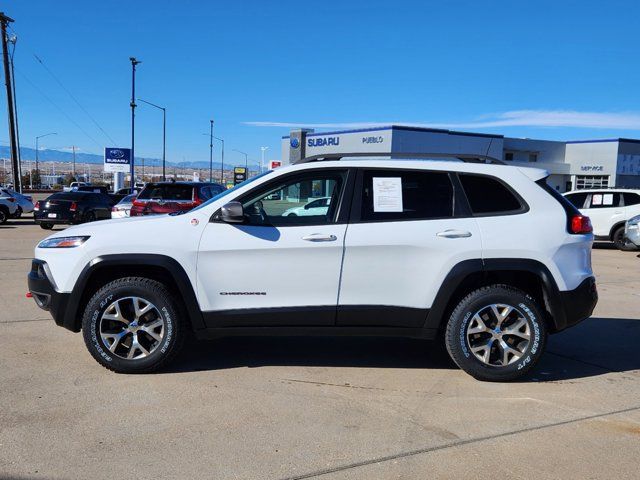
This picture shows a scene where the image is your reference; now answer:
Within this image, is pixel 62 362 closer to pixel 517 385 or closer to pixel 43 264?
pixel 43 264

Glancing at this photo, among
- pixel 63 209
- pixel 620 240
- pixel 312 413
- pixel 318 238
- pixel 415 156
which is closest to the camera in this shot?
pixel 312 413

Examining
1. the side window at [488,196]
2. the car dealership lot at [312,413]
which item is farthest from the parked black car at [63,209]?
the side window at [488,196]

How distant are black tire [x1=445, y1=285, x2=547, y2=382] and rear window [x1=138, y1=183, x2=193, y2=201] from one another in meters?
10.1

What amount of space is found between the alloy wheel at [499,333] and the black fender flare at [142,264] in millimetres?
2273

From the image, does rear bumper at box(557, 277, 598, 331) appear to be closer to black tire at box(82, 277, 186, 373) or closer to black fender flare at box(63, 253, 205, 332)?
black fender flare at box(63, 253, 205, 332)

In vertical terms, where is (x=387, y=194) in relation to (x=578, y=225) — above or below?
above

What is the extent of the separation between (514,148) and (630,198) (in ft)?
120

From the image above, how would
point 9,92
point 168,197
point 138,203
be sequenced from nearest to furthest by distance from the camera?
point 138,203 → point 168,197 → point 9,92

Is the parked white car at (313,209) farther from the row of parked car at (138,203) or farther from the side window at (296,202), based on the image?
the row of parked car at (138,203)

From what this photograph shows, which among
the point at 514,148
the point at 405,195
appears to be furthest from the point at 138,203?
the point at 514,148

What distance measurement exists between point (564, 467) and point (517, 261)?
183cm

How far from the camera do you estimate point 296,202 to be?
205 inches

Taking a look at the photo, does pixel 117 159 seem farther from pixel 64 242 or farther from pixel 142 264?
pixel 142 264

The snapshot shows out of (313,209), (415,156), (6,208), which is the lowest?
(6,208)
